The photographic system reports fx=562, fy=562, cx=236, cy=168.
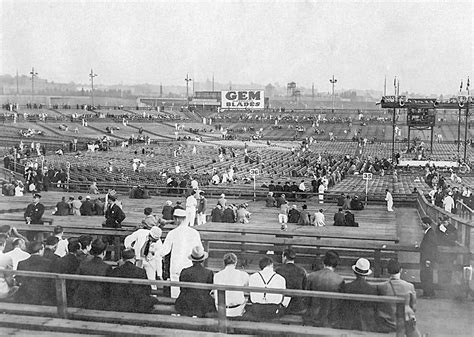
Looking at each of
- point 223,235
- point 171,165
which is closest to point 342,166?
point 171,165

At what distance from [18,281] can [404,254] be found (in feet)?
32.0

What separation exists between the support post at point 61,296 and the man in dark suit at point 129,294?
62 centimetres

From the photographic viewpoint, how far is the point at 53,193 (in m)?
29.2

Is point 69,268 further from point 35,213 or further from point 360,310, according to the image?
point 35,213

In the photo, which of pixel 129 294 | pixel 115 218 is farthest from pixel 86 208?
pixel 129 294

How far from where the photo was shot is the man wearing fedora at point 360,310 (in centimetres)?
702

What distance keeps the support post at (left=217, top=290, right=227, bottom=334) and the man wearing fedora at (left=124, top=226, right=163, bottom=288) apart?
298 centimetres

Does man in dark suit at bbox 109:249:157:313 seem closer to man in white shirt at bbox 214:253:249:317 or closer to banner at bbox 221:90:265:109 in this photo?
man in white shirt at bbox 214:253:249:317

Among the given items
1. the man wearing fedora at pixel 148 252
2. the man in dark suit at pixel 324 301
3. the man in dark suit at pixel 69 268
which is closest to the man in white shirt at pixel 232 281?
the man in dark suit at pixel 324 301

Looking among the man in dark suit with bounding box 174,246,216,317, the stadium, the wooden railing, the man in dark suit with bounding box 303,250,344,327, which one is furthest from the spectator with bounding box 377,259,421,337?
the man in dark suit with bounding box 174,246,216,317

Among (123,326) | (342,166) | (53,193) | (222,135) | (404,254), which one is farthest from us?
(222,135)

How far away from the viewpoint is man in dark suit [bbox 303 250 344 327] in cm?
727

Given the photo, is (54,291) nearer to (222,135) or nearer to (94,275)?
(94,275)

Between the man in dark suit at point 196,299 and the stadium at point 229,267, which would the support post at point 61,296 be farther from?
the man in dark suit at point 196,299
